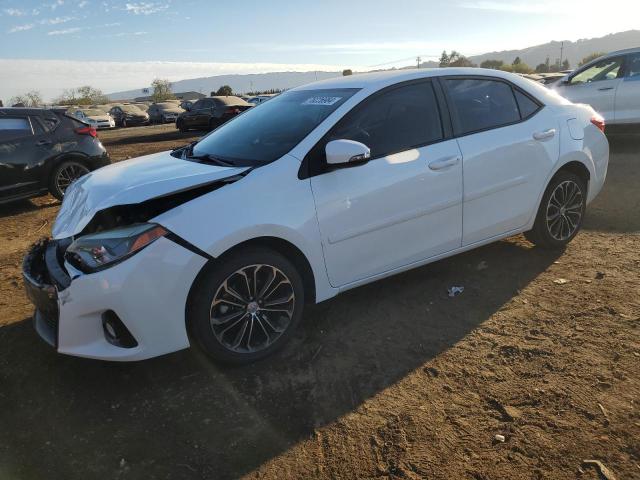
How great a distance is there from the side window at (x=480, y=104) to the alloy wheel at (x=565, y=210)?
2.71ft

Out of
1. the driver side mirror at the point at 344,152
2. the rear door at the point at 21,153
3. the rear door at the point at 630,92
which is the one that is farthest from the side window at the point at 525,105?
the rear door at the point at 21,153

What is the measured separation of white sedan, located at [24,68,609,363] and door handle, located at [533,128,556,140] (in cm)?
3

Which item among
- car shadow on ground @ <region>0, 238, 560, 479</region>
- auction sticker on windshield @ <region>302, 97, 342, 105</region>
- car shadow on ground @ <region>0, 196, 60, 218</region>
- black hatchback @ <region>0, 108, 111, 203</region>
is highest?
auction sticker on windshield @ <region>302, 97, 342, 105</region>

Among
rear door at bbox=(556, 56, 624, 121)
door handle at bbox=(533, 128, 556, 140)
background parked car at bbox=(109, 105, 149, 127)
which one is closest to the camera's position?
door handle at bbox=(533, 128, 556, 140)

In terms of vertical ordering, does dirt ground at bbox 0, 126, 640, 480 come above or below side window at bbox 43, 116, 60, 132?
below

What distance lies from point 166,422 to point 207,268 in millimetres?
836

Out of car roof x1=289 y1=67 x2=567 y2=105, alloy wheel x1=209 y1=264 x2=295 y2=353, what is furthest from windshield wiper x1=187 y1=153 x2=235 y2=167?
car roof x1=289 y1=67 x2=567 y2=105

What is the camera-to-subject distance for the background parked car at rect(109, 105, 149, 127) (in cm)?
3244

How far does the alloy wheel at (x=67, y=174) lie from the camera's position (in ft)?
24.6

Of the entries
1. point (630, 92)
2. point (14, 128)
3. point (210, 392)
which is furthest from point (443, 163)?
point (630, 92)

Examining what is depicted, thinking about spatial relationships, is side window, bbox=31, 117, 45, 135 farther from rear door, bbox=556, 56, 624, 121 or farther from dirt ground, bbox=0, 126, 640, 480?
rear door, bbox=556, 56, 624, 121

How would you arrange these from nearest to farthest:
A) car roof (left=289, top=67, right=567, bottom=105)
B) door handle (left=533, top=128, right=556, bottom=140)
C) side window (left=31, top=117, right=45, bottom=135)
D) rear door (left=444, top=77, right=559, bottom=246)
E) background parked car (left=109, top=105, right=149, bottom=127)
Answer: car roof (left=289, top=67, right=567, bottom=105) < rear door (left=444, top=77, right=559, bottom=246) < door handle (left=533, top=128, right=556, bottom=140) < side window (left=31, top=117, right=45, bottom=135) < background parked car (left=109, top=105, right=149, bottom=127)

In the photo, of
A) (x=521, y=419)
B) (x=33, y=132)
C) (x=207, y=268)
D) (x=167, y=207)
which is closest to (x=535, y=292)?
(x=521, y=419)

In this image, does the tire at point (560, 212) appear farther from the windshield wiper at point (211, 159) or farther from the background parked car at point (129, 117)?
the background parked car at point (129, 117)
